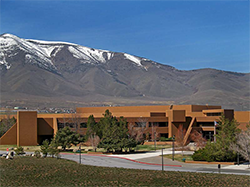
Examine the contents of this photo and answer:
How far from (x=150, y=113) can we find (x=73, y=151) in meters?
24.8

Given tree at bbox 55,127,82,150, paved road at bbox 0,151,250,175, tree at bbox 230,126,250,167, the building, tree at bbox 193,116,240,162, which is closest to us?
paved road at bbox 0,151,250,175

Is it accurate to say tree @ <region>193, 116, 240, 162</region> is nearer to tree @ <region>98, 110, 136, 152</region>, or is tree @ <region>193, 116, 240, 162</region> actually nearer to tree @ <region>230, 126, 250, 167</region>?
tree @ <region>230, 126, 250, 167</region>

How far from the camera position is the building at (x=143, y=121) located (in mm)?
87312

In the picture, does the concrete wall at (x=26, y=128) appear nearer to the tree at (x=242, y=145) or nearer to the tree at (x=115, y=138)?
the tree at (x=115, y=138)

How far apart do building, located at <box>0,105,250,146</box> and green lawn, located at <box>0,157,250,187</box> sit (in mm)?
45144

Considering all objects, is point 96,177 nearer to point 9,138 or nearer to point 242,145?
point 242,145

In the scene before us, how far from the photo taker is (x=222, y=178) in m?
37.3

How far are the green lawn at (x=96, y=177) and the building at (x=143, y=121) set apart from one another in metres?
45.1

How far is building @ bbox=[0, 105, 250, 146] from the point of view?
87.3m

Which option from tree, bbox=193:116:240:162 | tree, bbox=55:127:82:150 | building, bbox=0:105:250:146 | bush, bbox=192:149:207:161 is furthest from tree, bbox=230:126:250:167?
tree, bbox=55:127:82:150

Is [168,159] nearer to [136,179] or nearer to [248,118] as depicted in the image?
[136,179]

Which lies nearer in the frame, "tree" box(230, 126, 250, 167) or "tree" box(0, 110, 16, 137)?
"tree" box(230, 126, 250, 167)

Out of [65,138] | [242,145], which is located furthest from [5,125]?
[242,145]

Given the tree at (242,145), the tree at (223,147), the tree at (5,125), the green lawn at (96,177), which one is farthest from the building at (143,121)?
the green lawn at (96,177)
